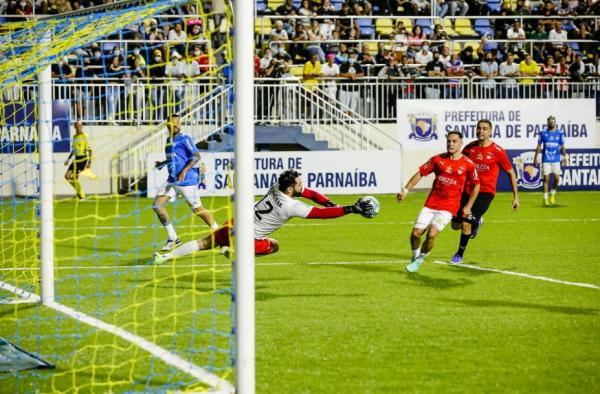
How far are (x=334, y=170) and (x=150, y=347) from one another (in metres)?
19.1

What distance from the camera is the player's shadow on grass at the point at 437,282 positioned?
11.9m

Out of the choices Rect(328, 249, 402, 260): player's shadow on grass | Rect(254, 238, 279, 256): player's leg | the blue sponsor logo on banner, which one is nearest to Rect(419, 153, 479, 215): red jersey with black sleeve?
Rect(328, 249, 402, 260): player's shadow on grass

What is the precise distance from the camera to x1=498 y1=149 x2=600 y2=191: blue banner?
29.0 m

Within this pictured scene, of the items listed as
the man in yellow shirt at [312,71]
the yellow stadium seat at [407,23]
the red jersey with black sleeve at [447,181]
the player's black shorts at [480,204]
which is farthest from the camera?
the yellow stadium seat at [407,23]

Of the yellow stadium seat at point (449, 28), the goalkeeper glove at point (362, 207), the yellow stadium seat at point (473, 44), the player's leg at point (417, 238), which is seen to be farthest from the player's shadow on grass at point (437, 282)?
the yellow stadium seat at point (449, 28)

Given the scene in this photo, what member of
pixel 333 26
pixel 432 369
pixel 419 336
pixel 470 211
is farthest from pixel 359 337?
pixel 333 26

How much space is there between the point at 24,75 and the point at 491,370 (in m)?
5.13

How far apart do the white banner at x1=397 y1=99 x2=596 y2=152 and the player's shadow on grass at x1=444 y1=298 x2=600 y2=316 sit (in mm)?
18268

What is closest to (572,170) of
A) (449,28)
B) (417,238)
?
(449,28)

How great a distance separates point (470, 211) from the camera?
13.8m

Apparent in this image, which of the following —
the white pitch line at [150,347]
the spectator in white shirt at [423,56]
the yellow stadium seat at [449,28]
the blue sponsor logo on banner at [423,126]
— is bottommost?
the white pitch line at [150,347]

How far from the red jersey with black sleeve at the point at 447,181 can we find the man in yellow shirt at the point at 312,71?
15.9 meters

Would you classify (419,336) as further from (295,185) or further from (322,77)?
(322,77)

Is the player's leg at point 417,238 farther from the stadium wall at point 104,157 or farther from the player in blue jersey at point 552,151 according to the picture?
the stadium wall at point 104,157
